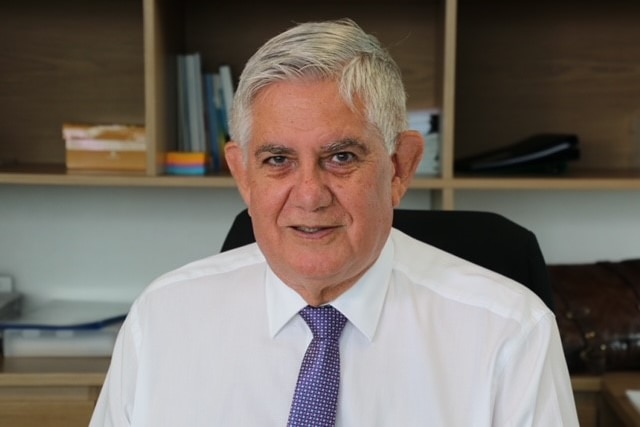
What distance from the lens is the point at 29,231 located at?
2.44 metres

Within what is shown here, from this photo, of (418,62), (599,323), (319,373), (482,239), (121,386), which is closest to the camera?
(319,373)

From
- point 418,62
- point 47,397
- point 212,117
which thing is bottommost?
point 47,397

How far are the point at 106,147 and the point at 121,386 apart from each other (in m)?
0.98

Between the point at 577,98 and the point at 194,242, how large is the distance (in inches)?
42.8

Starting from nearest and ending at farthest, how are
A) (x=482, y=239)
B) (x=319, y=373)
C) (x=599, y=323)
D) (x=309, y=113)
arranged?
(x=309, y=113), (x=319, y=373), (x=482, y=239), (x=599, y=323)

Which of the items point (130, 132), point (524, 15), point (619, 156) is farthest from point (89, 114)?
point (619, 156)

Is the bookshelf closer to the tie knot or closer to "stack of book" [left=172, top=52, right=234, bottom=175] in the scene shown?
"stack of book" [left=172, top=52, right=234, bottom=175]

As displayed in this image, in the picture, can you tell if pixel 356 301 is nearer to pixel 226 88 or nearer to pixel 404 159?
pixel 404 159

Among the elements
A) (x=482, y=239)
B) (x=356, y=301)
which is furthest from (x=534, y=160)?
(x=356, y=301)

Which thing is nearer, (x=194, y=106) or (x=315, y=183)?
(x=315, y=183)

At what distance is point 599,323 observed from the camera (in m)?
1.98

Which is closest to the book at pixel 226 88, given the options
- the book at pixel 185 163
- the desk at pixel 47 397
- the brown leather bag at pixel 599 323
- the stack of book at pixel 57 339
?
the book at pixel 185 163

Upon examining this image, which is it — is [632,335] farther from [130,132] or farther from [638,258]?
[130,132]

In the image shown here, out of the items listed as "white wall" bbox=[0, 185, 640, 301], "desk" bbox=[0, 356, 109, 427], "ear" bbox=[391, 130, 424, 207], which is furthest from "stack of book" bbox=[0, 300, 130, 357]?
"ear" bbox=[391, 130, 424, 207]
